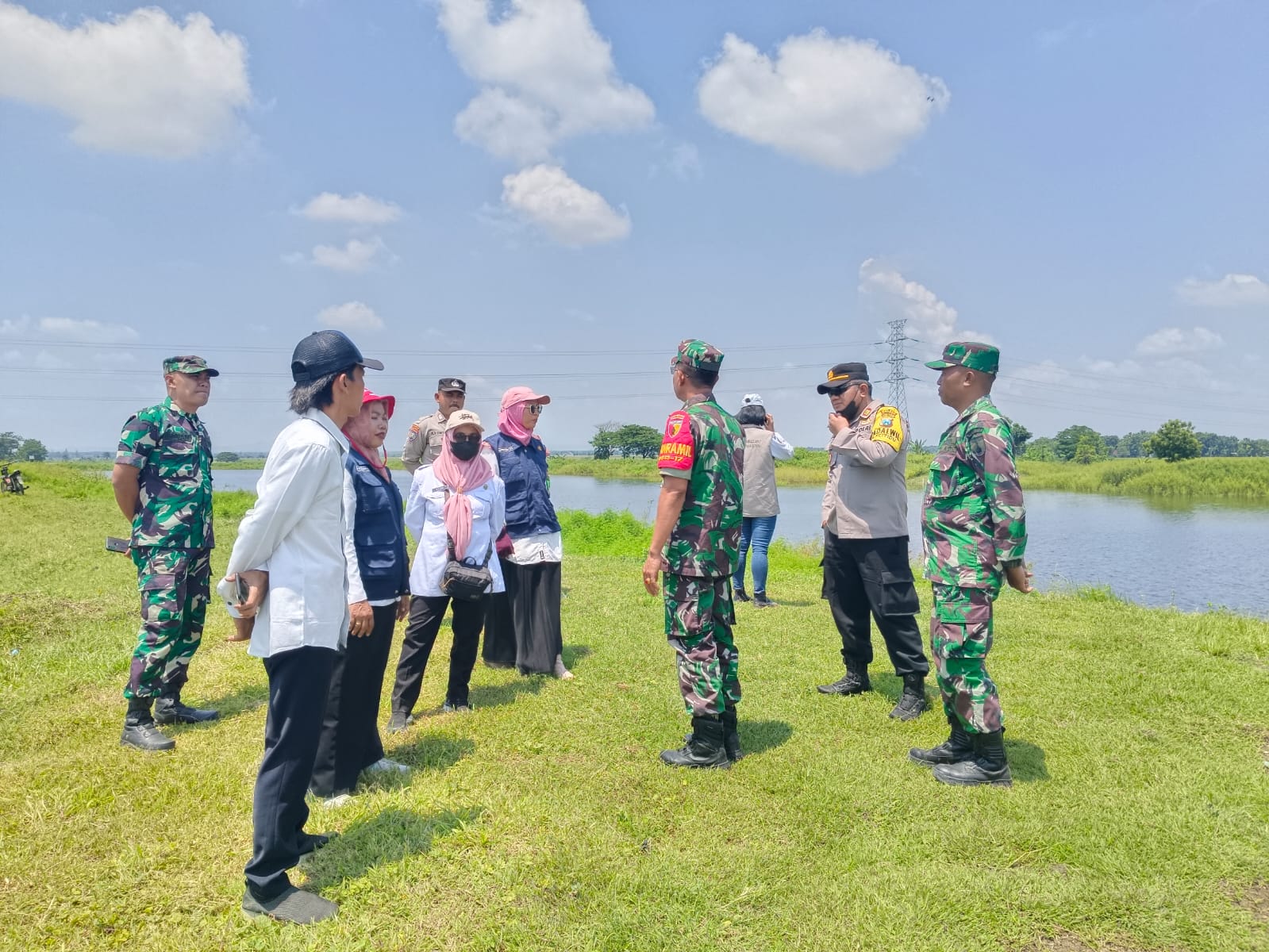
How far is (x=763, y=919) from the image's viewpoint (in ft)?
8.05

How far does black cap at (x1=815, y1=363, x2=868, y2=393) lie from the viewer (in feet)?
15.5

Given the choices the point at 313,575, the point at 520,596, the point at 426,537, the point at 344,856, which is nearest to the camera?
the point at 313,575

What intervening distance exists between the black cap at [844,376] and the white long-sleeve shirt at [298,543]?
3.27m

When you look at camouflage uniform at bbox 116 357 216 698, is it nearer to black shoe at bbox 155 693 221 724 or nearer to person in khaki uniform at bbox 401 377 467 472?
black shoe at bbox 155 693 221 724

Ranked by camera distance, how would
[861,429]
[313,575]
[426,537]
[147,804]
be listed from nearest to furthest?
[313,575], [147,804], [426,537], [861,429]

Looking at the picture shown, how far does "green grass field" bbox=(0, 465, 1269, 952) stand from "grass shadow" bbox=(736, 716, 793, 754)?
27mm

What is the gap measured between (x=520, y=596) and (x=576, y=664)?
2.46ft

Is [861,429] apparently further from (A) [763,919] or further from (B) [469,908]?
(B) [469,908]

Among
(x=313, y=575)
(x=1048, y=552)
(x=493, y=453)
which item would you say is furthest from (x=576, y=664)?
(x=1048, y=552)

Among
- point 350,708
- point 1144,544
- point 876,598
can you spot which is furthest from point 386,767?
point 1144,544

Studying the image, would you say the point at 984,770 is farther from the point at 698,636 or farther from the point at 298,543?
the point at 298,543

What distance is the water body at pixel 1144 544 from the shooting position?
1218cm

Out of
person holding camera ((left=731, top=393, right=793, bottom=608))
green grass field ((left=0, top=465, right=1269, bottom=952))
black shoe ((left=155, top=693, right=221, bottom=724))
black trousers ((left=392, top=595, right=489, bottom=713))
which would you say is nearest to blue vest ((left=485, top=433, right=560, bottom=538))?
black trousers ((left=392, top=595, right=489, bottom=713))

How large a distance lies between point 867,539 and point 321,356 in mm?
3269
